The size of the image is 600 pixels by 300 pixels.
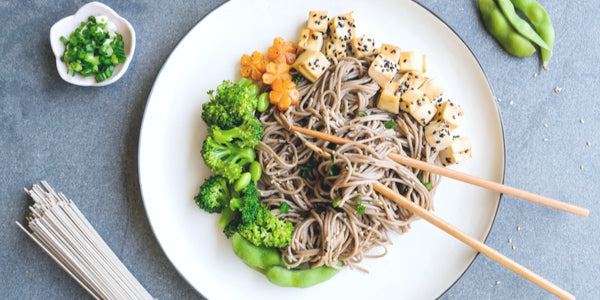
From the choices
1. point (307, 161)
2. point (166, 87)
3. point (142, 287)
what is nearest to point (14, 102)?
point (166, 87)

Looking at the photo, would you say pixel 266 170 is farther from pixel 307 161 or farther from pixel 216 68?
pixel 216 68

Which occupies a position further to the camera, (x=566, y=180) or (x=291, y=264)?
(x=566, y=180)

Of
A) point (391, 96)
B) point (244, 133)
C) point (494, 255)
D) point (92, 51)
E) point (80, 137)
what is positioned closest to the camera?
point (494, 255)

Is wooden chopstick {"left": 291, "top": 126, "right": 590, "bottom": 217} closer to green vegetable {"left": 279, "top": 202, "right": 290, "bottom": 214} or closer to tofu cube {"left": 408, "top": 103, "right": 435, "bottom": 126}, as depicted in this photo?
tofu cube {"left": 408, "top": 103, "right": 435, "bottom": 126}

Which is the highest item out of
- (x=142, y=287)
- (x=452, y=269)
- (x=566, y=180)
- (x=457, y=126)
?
(x=457, y=126)

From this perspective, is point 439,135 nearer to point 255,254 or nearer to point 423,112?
point 423,112

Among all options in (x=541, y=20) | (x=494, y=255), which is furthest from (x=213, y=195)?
(x=541, y=20)
